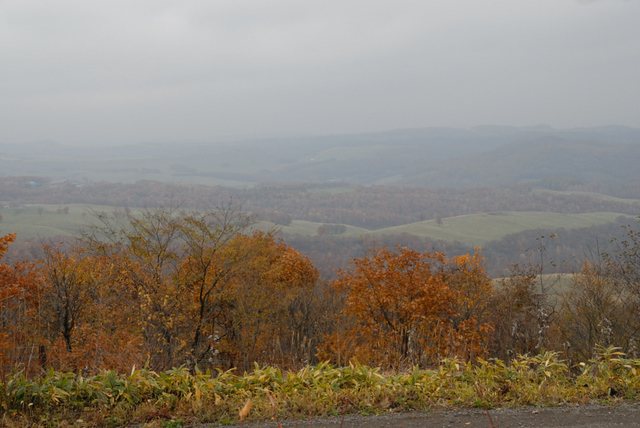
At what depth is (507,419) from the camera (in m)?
5.54

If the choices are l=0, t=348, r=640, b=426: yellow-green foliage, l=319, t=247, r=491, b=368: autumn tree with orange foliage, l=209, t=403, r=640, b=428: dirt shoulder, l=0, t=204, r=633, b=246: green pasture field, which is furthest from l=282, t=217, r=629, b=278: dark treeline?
l=209, t=403, r=640, b=428: dirt shoulder

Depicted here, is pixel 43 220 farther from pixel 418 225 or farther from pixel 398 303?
pixel 398 303

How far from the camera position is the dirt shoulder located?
544cm

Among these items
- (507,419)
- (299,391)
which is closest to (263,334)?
(299,391)

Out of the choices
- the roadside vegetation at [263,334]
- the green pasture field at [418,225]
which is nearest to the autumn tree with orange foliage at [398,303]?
the roadside vegetation at [263,334]

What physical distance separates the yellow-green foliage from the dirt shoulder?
6.7 inches

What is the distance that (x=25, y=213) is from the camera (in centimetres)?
17612

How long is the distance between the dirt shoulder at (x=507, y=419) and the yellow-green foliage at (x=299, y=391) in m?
0.17

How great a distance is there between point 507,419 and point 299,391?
257 cm

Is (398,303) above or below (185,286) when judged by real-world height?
below

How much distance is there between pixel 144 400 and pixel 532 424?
15.4ft

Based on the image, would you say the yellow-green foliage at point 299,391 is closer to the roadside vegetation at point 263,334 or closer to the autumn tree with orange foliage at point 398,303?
the roadside vegetation at point 263,334

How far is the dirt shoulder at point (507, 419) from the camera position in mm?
5438

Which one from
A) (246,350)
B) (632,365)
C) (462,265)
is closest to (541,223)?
(462,265)
